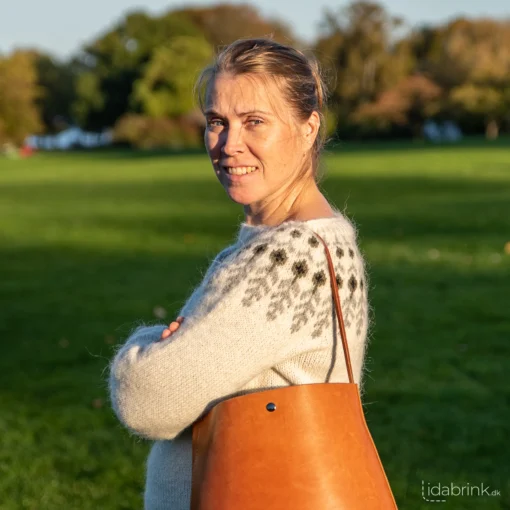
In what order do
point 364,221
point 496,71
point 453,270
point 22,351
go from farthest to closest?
point 496,71, point 364,221, point 453,270, point 22,351

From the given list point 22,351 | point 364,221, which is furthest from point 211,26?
point 22,351

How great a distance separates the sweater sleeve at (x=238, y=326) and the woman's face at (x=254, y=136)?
0.70ft

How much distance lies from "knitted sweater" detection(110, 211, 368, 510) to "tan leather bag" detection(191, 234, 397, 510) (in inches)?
4.3

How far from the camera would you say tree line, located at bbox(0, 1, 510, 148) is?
8969cm

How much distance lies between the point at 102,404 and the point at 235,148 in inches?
183

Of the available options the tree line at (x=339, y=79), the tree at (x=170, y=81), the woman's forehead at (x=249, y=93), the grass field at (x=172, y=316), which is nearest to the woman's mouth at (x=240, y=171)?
the woman's forehead at (x=249, y=93)

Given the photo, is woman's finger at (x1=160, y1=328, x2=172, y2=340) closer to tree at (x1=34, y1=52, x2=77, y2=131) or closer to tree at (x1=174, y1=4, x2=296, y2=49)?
tree at (x1=174, y1=4, x2=296, y2=49)

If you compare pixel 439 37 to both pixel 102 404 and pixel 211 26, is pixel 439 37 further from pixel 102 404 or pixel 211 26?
pixel 102 404

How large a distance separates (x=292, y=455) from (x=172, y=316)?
761 centimetres

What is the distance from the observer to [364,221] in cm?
1789

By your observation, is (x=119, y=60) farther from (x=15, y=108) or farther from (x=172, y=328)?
(x=172, y=328)

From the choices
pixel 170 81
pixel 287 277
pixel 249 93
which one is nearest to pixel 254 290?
pixel 287 277

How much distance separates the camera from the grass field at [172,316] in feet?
17.4

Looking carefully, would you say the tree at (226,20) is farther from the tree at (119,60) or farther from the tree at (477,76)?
the tree at (477,76)
